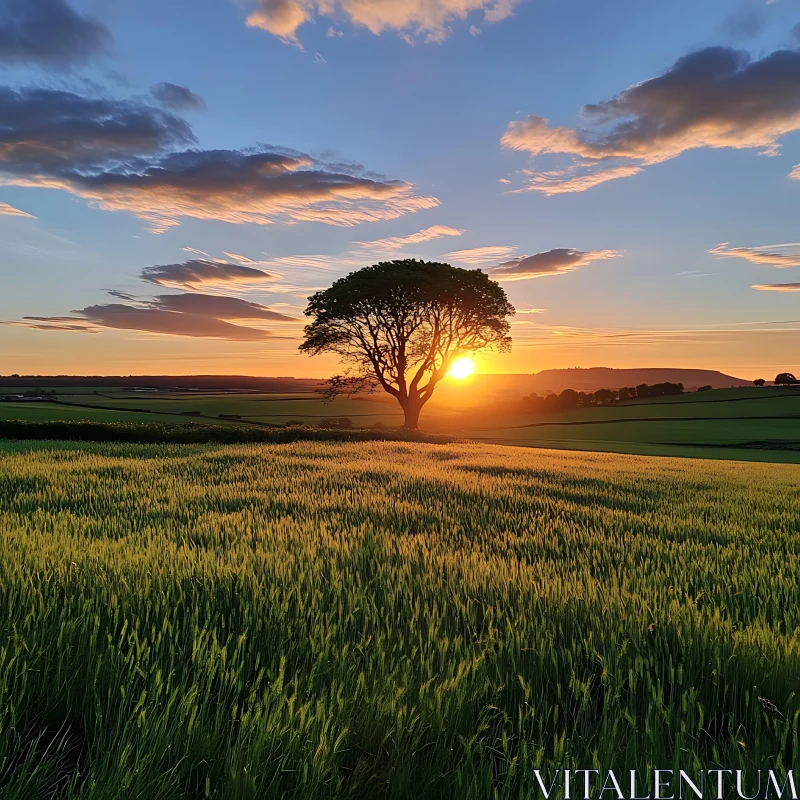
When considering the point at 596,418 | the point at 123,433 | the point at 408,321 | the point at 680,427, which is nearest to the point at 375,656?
the point at 123,433

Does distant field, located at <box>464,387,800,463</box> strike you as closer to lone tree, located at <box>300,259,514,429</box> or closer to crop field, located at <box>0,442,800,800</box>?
lone tree, located at <box>300,259,514,429</box>

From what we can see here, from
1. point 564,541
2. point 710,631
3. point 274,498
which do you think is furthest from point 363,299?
point 710,631

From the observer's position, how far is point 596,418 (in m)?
58.8

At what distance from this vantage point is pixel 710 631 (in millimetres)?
2631

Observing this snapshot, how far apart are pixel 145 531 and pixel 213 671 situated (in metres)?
3.28

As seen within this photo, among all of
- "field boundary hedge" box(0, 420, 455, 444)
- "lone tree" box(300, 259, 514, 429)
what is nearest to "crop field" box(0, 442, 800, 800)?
"field boundary hedge" box(0, 420, 455, 444)

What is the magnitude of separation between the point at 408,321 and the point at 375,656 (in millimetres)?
37113

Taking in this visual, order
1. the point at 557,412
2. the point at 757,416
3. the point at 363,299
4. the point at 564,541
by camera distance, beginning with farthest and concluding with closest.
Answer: the point at 557,412 < the point at 757,416 < the point at 363,299 < the point at 564,541

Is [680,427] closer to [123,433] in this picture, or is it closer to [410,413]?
[410,413]

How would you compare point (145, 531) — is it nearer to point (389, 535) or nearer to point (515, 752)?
point (389, 535)

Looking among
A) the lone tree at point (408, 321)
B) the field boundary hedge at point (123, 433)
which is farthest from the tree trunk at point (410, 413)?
the field boundary hedge at point (123, 433)

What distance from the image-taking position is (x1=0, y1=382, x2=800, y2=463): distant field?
3962 centimetres

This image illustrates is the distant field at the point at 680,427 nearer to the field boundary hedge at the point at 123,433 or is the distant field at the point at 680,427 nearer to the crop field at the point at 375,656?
the field boundary hedge at the point at 123,433

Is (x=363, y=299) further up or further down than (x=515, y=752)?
further up
